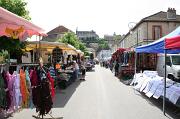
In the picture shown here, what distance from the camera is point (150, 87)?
14.5m

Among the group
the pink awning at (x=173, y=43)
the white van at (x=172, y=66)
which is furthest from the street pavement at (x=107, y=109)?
the white van at (x=172, y=66)

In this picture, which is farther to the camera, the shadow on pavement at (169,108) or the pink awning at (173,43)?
the shadow on pavement at (169,108)

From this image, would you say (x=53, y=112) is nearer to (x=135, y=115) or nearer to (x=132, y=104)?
(x=135, y=115)

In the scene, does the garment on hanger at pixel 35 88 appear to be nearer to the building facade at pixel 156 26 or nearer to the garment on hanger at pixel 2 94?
the garment on hanger at pixel 2 94

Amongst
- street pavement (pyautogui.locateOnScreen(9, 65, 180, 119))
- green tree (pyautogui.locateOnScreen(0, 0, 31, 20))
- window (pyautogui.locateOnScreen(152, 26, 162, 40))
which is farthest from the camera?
window (pyautogui.locateOnScreen(152, 26, 162, 40))

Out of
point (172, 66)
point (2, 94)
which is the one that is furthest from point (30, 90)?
point (172, 66)

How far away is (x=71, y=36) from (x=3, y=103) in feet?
217

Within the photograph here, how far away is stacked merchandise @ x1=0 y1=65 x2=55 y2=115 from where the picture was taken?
9.28 meters

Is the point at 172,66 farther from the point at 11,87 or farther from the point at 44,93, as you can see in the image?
the point at 11,87

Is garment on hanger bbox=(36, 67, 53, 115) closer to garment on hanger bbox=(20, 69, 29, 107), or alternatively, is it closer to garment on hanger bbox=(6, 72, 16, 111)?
garment on hanger bbox=(20, 69, 29, 107)

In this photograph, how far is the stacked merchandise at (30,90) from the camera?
9283 millimetres

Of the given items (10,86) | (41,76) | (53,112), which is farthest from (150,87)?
(10,86)

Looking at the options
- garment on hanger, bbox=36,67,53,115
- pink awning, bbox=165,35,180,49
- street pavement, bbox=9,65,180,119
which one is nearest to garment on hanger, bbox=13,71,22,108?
garment on hanger, bbox=36,67,53,115

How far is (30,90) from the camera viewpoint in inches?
390
